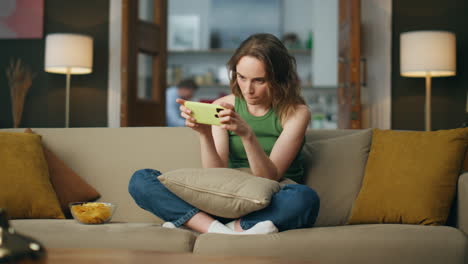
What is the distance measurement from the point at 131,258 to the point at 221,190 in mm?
831

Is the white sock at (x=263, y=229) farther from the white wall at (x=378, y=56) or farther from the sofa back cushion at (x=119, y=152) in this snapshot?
the white wall at (x=378, y=56)

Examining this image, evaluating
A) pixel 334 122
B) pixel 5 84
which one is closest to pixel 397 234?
pixel 5 84

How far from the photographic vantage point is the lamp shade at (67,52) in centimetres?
473

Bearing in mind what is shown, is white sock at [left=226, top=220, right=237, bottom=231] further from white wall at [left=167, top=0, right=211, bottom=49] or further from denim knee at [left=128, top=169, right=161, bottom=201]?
white wall at [left=167, top=0, right=211, bottom=49]

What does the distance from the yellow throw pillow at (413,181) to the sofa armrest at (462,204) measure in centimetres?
3

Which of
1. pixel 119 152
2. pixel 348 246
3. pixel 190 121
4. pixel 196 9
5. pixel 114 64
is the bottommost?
pixel 348 246

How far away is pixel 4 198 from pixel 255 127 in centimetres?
101

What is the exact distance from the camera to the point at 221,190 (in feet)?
5.95

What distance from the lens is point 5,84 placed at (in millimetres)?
5363

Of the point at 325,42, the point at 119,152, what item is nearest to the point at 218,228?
the point at 119,152

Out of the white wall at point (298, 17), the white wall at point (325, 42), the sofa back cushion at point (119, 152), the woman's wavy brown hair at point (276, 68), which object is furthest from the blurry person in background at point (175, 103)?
the woman's wavy brown hair at point (276, 68)

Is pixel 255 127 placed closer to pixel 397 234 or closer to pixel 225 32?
pixel 397 234

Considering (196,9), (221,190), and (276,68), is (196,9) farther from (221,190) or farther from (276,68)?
(221,190)

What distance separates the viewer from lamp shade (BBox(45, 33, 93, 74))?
4727 mm
